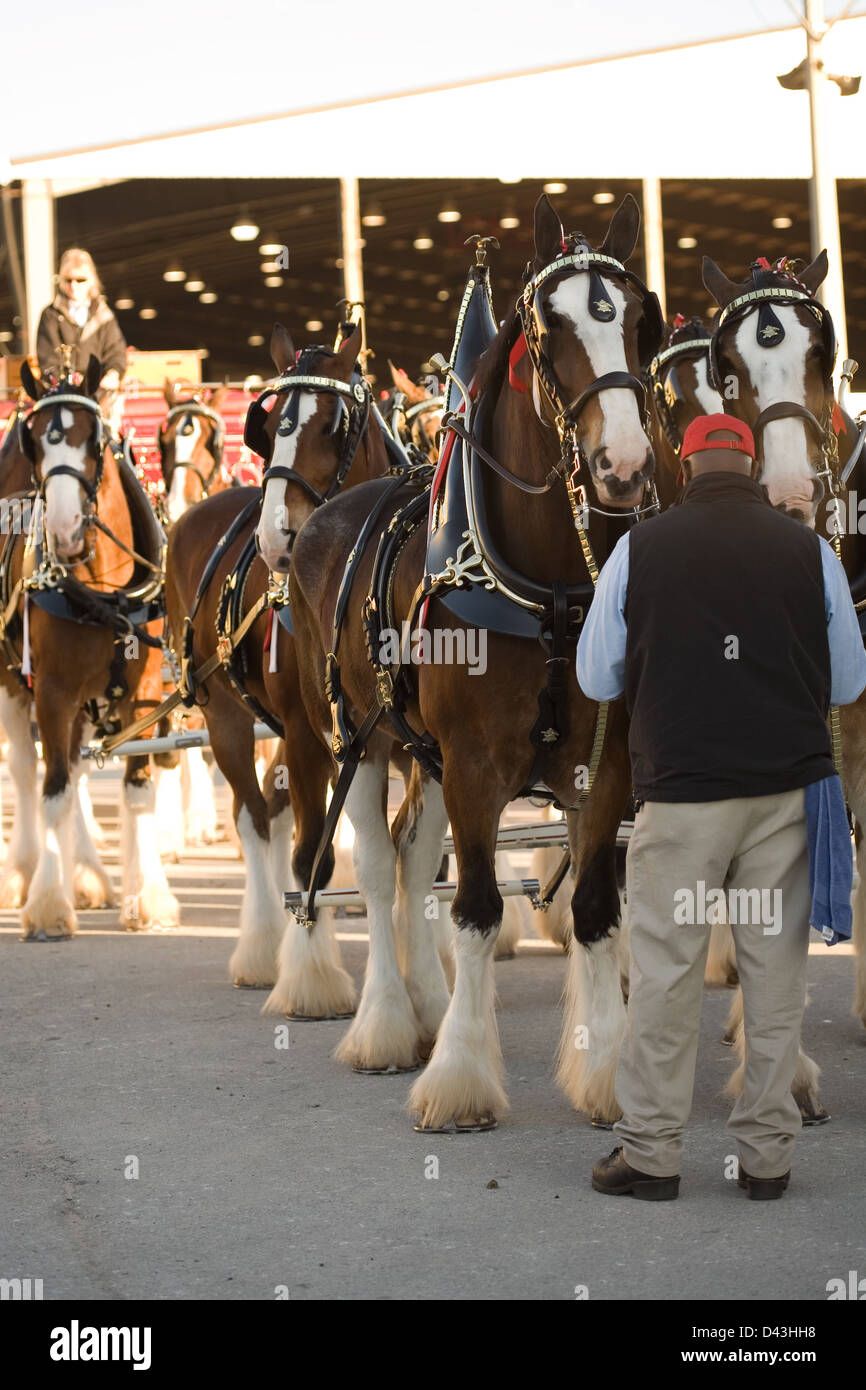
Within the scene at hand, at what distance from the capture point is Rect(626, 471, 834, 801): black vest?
440cm

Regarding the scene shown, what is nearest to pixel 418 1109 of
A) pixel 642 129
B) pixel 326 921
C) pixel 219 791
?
pixel 326 921

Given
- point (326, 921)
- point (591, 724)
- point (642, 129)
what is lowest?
point (326, 921)

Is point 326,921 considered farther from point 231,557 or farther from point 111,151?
point 111,151

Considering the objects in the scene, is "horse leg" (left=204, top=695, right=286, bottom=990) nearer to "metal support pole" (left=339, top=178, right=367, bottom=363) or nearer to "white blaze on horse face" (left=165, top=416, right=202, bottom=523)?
"white blaze on horse face" (left=165, top=416, right=202, bottom=523)

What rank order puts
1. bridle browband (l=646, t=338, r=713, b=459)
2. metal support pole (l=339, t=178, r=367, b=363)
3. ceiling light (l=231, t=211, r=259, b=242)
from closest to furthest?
bridle browband (l=646, t=338, r=713, b=459)
metal support pole (l=339, t=178, r=367, b=363)
ceiling light (l=231, t=211, r=259, b=242)

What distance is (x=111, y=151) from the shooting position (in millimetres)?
22781

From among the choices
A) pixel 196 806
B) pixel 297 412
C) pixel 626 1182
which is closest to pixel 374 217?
pixel 196 806

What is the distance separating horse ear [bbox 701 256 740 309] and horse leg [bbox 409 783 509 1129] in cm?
182

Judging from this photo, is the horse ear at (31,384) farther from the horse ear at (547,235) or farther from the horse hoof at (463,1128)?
the horse hoof at (463,1128)

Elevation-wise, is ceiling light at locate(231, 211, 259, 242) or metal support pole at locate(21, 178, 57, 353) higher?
ceiling light at locate(231, 211, 259, 242)

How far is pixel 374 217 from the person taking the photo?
990 inches

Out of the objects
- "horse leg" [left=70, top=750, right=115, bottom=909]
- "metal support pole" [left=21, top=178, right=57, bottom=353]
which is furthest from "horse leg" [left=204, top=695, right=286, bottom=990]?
"metal support pole" [left=21, top=178, right=57, bottom=353]

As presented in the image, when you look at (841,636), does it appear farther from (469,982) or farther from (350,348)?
(350,348)

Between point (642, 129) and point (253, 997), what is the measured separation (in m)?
17.0
